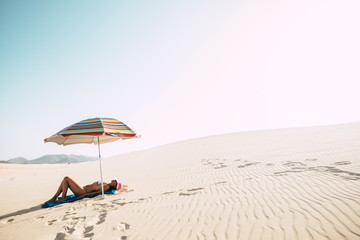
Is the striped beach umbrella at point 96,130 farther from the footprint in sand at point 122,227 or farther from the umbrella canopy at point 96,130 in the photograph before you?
the footprint in sand at point 122,227

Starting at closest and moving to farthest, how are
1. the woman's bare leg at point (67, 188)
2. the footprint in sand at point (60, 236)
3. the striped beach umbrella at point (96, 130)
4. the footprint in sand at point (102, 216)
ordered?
the footprint in sand at point (60, 236) < the footprint in sand at point (102, 216) < the striped beach umbrella at point (96, 130) < the woman's bare leg at point (67, 188)

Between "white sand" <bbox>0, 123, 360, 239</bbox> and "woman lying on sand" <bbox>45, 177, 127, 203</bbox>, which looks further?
"woman lying on sand" <bbox>45, 177, 127, 203</bbox>

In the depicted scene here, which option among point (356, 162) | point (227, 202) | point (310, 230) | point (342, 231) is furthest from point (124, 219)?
point (356, 162)

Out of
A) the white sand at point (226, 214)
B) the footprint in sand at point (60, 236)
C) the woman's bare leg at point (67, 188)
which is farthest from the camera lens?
the woman's bare leg at point (67, 188)

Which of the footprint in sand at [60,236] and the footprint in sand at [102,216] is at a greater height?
the footprint in sand at [60,236]

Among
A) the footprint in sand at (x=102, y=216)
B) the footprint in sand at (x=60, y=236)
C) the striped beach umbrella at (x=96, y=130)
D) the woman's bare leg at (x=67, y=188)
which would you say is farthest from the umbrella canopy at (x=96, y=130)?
the footprint in sand at (x=60, y=236)

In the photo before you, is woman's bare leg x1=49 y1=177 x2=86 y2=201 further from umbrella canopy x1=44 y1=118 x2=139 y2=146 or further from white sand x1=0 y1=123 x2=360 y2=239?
umbrella canopy x1=44 y1=118 x2=139 y2=146

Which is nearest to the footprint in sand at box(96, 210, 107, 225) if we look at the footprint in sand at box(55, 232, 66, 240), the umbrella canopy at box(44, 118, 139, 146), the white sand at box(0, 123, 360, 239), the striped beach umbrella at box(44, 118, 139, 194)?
the white sand at box(0, 123, 360, 239)

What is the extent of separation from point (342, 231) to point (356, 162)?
577cm

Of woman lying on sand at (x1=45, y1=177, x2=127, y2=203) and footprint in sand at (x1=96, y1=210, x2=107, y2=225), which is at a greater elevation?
woman lying on sand at (x1=45, y1=177, x2=127, y2=203)

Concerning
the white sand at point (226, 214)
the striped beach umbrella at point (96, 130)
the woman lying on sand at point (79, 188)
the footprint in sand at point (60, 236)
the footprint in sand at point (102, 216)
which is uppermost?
the striped beach umbrella at point (96, 130)

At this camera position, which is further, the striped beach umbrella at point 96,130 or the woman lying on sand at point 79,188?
the woman lying on sand at point 79,188

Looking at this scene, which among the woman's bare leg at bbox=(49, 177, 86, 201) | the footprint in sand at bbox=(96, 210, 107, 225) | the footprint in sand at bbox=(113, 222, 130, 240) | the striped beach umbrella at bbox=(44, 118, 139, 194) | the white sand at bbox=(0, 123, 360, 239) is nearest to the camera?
the white sand at bbox=(0, 123, 360, 239)

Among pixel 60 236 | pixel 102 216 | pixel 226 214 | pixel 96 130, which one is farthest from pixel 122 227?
pixel 96 130
